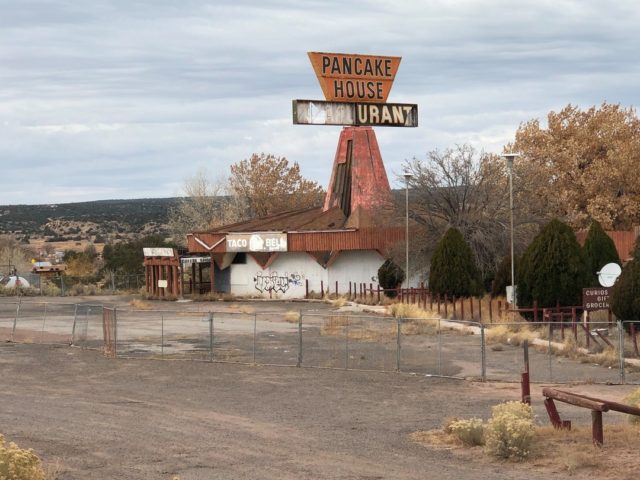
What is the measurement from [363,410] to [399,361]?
21.4 feet

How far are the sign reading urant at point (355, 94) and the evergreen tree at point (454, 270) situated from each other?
67.7 ft

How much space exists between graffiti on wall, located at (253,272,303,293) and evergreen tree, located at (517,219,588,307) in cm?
3050

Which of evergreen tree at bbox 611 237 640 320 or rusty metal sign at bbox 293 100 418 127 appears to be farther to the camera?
rusty metal sign at bbox 293 100 418 127

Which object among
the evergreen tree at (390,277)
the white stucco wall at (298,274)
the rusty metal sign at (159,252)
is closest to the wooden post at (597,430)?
the evergreen tree at (390,277)

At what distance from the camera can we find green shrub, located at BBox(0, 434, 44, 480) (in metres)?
12.6

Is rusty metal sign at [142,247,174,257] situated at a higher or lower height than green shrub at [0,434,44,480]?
higher

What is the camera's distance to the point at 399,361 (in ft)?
94.2

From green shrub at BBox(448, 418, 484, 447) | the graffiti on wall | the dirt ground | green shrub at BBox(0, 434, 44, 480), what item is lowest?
the dirt ground

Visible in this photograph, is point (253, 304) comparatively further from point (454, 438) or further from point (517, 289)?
point (454, 438)

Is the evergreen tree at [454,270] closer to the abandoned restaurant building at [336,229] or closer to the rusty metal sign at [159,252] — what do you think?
the abandoned restaurant building at [336,229]

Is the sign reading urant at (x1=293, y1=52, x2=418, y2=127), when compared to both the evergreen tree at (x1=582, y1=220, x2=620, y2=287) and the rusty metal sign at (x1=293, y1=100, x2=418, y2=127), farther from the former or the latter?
the evergreen tree at (x1=582, y1=220, x2=620, y2=287)

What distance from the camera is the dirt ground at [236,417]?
1569 centimetres

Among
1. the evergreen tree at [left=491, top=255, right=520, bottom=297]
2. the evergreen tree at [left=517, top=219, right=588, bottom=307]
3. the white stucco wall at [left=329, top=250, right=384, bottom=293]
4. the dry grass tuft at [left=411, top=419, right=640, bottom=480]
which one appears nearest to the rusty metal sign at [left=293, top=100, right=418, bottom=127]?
the white stucco wall at [left=329, top=250, right=384, bottom=293]

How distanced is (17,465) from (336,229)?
174 ft
